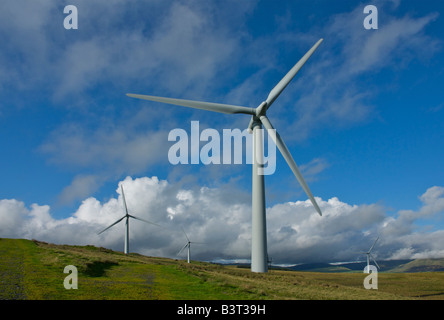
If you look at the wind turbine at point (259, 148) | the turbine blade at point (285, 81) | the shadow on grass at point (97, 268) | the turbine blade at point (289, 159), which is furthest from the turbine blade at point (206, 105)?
the shadow on grass at point (97, 268)

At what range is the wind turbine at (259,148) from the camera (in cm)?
4156

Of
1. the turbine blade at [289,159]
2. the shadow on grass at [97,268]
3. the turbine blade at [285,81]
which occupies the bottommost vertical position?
the shadow on grass at [97,268]

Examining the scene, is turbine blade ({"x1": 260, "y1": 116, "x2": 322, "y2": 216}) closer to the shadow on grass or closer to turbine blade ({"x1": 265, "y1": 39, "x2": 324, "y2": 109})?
turbine blade ({"x1": 265, "y1": 39, "x2": 324, "y2": 109})

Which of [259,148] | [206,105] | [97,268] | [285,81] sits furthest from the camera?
[285,81]

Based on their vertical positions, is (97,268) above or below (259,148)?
below

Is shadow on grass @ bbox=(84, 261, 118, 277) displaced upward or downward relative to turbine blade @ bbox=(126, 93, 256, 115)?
downward

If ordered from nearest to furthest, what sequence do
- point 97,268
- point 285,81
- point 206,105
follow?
point 97,268
point 206,105
point 285,81

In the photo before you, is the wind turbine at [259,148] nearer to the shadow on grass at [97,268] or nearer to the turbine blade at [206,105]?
the turbine blade at [206,105]

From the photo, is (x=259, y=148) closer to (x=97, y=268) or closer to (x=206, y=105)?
(x=206, y=105)

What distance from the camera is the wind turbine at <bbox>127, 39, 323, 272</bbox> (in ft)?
136

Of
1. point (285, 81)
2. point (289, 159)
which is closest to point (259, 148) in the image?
point (289, 159)

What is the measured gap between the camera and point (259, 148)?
44.6 meters

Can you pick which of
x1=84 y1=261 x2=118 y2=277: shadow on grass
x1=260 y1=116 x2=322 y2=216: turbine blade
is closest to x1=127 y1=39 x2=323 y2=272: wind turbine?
x1=260 y1=116 x2=322 y2=216: turbine blade
